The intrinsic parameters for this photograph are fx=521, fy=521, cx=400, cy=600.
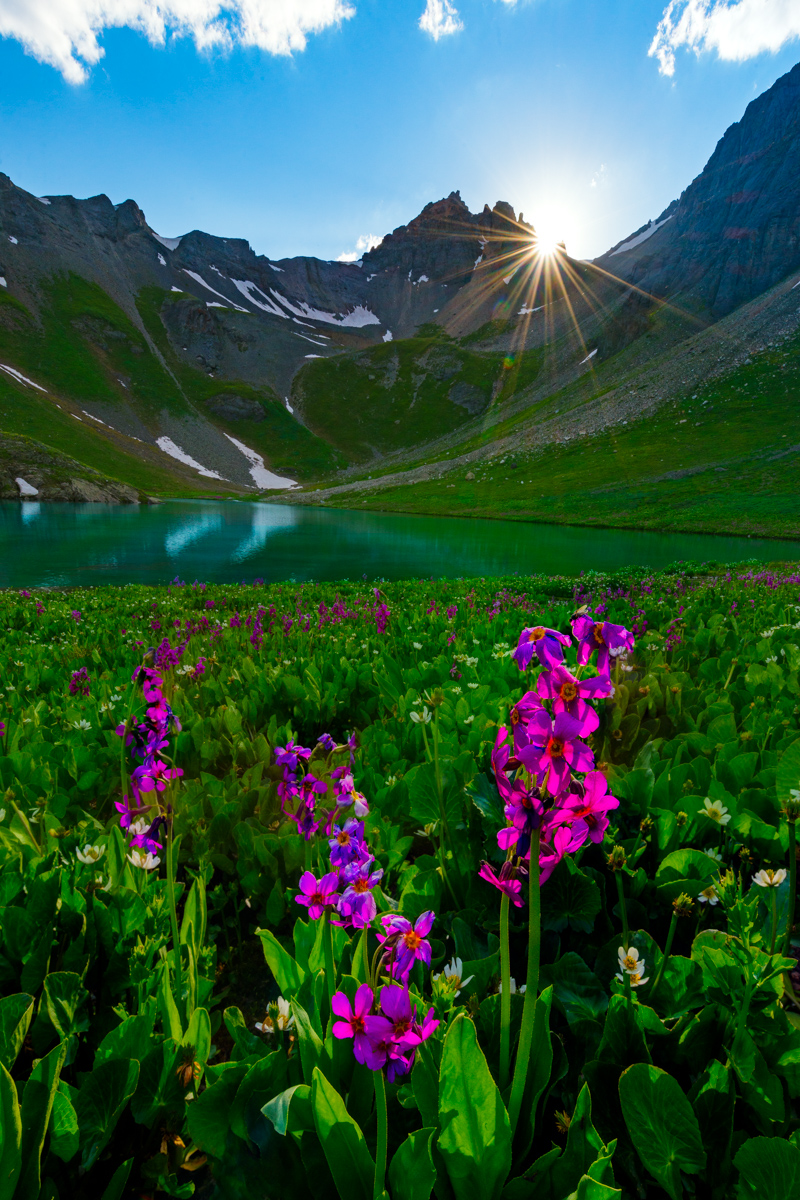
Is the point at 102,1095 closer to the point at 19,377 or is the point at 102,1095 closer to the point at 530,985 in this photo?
the point at 530,985

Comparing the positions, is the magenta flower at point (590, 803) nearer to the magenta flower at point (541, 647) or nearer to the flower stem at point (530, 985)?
the flower stem at point (530, 985)

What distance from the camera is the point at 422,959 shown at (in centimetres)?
141

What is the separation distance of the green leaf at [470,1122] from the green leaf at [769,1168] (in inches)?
20.8

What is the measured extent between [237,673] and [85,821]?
2738mm

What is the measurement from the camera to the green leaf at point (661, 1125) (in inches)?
53.2

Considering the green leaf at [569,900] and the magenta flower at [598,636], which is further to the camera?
the green leaf at [569,900]

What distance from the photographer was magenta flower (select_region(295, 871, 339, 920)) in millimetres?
1648

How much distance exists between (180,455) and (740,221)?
15742 centimetres

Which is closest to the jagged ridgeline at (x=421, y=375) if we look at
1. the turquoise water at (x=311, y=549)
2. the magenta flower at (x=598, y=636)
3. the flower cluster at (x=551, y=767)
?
the turquoise water at (x=311, y=549)

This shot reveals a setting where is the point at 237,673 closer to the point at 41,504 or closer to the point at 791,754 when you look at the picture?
the point at 791,754

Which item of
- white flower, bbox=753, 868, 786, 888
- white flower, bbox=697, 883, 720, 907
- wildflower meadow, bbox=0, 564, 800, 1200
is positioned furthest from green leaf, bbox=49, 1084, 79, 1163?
white flower, bbox=753, 868, 786, 888

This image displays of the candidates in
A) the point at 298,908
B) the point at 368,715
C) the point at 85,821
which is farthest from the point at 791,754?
the point at 85,821

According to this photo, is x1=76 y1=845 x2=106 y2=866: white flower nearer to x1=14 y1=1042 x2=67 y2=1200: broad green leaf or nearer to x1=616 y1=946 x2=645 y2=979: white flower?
x1=14 y1=1042 x2=67 y2=1200: broad green leaf

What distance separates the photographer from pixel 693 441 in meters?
78.3
